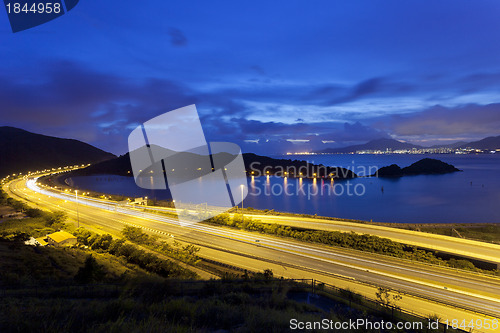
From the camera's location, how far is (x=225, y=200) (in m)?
42.8

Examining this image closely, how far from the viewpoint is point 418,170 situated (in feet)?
261

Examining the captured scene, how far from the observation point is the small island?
77.0 m

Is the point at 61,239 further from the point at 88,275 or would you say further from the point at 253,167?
the point at 253,167

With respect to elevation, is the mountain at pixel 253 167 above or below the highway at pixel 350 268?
above

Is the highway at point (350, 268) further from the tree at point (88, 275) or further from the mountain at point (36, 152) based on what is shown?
the mountain at point (36, 152)

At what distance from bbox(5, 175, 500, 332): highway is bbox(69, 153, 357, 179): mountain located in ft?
208

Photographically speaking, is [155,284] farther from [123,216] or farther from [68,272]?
[123,216]

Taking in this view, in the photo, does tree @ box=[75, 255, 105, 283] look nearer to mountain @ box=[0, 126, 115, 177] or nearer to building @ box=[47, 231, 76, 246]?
building @ box=[47, 231, 76, 246]

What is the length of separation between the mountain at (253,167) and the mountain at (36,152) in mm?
20183

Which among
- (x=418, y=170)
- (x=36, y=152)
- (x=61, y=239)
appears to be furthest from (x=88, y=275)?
(x=36, y=152)

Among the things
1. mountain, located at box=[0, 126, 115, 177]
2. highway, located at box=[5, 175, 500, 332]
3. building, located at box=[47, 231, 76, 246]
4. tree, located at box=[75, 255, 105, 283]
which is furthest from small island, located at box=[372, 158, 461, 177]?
mountain, located at box=[0, 126, 115, 177]

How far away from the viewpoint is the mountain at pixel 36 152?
3536 inches

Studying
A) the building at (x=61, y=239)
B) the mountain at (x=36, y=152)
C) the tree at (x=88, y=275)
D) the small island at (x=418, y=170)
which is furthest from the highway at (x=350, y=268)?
the mountain at (x=36, y=152)

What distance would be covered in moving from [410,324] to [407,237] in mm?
12861
